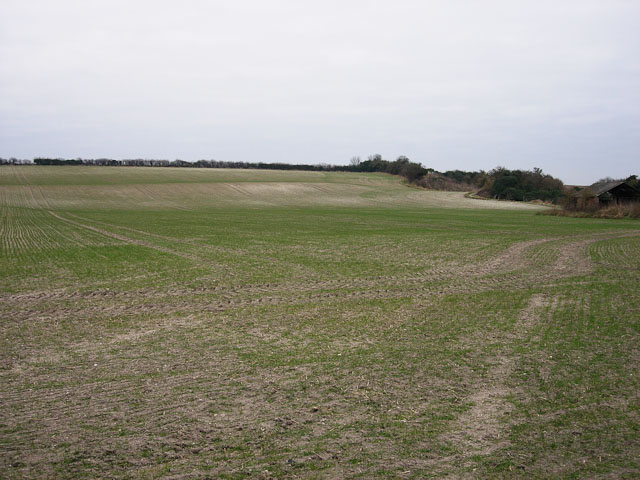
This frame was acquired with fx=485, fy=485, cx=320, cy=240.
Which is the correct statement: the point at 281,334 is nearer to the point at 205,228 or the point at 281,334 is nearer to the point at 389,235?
the point at 389,235

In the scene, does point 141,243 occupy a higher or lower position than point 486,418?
higher

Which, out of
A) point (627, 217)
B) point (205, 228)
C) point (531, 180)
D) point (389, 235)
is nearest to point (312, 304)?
point (389, 235)

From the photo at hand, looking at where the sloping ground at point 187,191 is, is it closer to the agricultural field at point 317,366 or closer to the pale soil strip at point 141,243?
the pale soil strip at point 141,243

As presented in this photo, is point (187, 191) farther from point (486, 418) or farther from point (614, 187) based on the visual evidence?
point (486, 418)

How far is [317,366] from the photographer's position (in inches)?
353

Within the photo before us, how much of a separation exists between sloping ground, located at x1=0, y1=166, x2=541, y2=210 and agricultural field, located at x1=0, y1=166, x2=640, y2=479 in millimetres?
49446

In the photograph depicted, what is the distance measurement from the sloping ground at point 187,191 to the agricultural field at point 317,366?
1947 inches

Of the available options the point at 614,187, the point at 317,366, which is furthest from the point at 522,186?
the point at 317,366

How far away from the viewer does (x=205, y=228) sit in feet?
119

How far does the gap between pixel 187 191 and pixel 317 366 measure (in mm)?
75081

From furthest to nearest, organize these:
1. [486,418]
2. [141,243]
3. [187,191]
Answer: [187,191]
[141,243]
[486,418]

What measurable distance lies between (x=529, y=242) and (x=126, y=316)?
25.1 metres

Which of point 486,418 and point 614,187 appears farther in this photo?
point 614,187

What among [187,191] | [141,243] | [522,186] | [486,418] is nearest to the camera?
[486,418]
